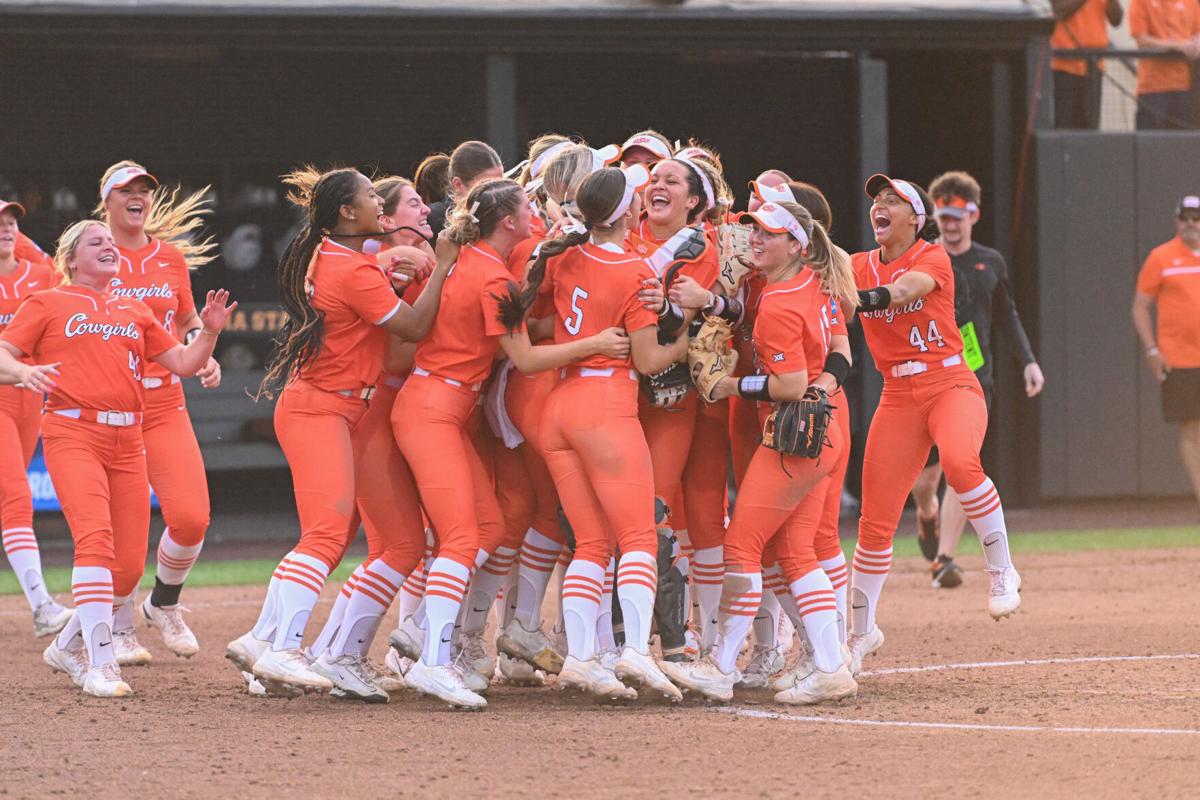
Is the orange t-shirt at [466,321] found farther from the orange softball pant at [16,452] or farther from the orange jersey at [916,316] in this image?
the orange softball pant at [16,452]

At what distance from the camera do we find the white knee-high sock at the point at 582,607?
6.57m

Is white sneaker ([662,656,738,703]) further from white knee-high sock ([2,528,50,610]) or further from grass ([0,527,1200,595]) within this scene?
grass ([0,527,1200,595])

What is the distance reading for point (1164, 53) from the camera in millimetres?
15211

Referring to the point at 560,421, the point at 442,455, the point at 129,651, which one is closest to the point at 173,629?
the point at 129,651

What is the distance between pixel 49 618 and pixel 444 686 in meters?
2.74

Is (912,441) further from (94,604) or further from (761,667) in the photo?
(94,604)

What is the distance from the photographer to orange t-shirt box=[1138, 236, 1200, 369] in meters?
12.2

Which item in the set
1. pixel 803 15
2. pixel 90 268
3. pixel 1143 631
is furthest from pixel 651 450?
pixel 803 15

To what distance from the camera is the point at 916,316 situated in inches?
305

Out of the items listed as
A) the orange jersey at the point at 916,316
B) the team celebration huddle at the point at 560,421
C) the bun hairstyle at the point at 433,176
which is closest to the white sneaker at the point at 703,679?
the team celebration huddle at the point at 560,421

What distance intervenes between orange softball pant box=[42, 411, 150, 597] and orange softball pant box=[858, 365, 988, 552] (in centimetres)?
303

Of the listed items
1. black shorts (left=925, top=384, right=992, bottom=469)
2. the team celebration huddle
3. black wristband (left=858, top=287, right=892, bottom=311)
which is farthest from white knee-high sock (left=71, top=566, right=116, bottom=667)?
black shorts (left=925, top=384, right=992, bottom=469)

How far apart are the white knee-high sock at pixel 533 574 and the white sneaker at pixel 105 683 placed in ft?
5.22

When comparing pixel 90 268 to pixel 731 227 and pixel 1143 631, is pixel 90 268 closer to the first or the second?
pixel 731 227
